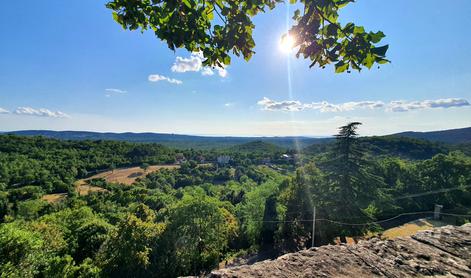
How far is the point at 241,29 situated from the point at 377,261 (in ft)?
6.89

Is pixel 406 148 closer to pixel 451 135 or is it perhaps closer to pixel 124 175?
pixel 451 135

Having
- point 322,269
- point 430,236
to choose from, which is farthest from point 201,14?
point 430,236

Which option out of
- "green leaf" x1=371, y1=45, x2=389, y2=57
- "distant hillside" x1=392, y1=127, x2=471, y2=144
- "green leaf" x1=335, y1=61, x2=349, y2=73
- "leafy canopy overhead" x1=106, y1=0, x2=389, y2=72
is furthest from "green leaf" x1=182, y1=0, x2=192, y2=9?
"distant hillside" x1=392, y1=127, x2=471, y2=144

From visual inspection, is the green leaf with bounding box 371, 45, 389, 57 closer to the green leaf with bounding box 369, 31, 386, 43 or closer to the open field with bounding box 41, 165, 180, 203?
the green leaf with bounding box 369, 31, 386, 43

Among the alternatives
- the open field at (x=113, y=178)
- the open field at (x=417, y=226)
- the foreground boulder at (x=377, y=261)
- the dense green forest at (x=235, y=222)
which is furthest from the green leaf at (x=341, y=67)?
the open field at (x=113, y=178)

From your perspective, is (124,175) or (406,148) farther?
(124,175)

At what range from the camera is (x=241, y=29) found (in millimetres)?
2221

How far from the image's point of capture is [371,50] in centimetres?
183

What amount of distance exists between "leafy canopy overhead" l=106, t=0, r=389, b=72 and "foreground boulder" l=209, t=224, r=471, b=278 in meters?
1.41

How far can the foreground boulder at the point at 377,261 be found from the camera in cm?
148

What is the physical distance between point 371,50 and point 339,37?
11.0 inches

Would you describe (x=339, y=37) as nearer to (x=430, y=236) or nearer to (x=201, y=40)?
(x=201, y=40)

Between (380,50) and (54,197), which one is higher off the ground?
(380,50)

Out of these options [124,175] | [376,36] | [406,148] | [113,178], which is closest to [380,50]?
[376,36]
